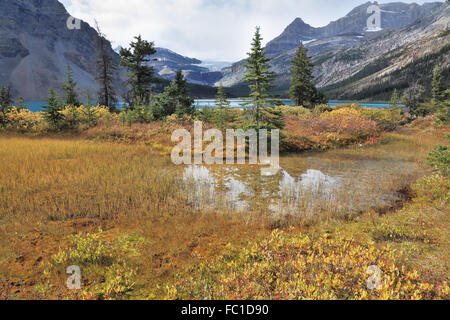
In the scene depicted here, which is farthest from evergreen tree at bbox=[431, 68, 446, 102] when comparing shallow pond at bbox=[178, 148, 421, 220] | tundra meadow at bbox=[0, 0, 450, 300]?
shallow pond at bbox=[178, 148, 421, 220]

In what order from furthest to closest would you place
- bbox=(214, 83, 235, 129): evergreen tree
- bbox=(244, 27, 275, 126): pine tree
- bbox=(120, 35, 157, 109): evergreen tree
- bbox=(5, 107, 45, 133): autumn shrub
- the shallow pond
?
bbox=(120, 35, 157, 109): evergreen tree, bbox=(5, 107, 45, 133): autumn shrub, bbox=(214, 83, 235, 129): evergreen tree, bbox=(244, 27, 275, 126): pine tree, the shallow pond

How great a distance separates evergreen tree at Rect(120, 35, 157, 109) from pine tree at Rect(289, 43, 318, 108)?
79.6 feet

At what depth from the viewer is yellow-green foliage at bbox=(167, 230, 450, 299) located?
3.64 meters

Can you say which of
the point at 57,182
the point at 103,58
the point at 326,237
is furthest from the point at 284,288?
the point at 103,58

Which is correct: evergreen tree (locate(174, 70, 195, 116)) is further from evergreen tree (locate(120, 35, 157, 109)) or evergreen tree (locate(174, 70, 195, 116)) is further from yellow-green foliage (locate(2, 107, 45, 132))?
yellow-green foliage (locate(2, 107, 45, 132))

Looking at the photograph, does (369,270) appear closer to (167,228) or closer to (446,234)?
(446,234)

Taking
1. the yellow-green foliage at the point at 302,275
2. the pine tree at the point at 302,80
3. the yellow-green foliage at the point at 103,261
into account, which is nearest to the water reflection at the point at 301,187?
the yellow-green foliage at the point at 302,275

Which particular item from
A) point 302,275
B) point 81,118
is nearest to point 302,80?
point 81,118

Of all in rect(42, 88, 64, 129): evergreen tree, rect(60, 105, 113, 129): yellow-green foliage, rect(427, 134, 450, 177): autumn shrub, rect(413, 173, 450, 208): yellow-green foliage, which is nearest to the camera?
rect(413, 173, 450, 208): yellow-green foliage

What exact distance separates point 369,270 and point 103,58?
34748 millimetres

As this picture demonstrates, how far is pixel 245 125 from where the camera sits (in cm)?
1659

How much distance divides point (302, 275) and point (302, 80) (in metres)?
40.2

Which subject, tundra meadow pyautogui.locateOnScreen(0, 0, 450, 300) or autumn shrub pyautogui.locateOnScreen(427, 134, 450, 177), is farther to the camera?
autumn shrub pyautogui.locateOnScreen(427, 134, 450, 177)
